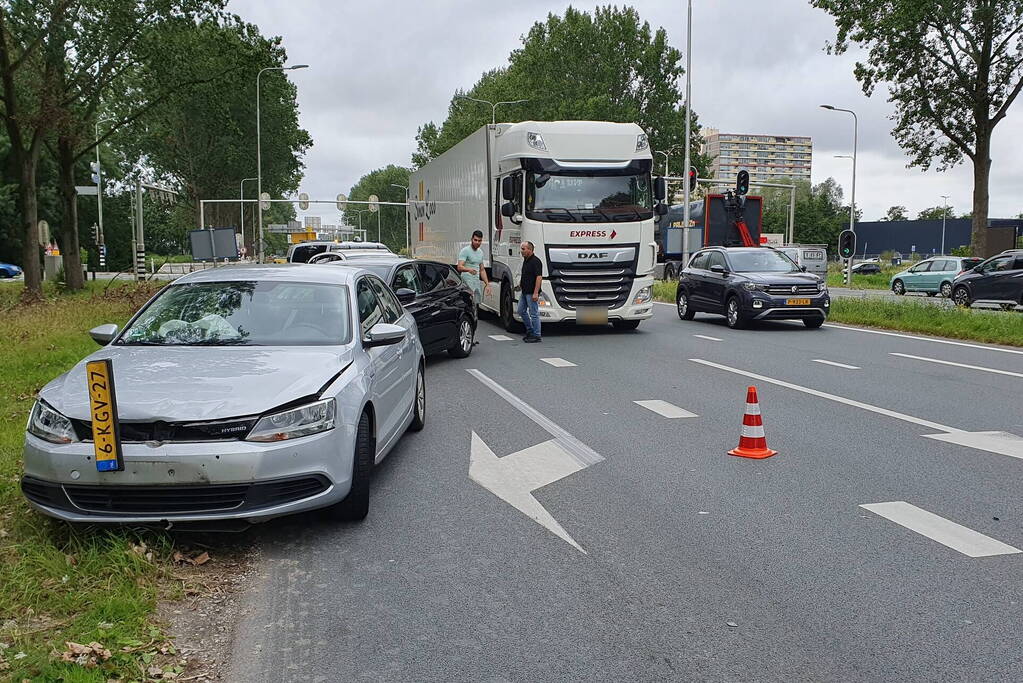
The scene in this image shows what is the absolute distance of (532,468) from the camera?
272 inches

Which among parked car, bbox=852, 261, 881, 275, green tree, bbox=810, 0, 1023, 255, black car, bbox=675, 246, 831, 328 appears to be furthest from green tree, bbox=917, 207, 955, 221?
black car, bbox=675, 246, 831, 328

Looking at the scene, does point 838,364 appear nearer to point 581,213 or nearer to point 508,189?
point 581,213

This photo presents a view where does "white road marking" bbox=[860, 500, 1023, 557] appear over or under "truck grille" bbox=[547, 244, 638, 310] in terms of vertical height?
under

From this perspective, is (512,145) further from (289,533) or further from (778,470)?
(289,533)

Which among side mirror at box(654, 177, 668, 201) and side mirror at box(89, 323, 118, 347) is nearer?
side mirror at box(89, 323, 118, 347)

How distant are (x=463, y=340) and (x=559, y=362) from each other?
62.5 inches

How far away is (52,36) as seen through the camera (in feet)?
74.5

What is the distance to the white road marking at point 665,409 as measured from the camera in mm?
9125

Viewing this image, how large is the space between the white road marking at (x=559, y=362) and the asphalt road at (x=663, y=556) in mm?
3628

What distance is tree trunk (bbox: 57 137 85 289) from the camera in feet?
102

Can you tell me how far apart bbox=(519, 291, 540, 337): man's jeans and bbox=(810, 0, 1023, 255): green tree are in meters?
23.8

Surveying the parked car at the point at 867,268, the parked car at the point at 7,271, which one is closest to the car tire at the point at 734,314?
the parked car at the point at 7,271

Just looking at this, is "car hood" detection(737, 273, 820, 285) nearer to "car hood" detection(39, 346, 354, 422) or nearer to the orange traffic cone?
the orange traffic cone

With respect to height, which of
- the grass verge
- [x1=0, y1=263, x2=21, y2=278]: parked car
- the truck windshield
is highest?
the truck windshield
